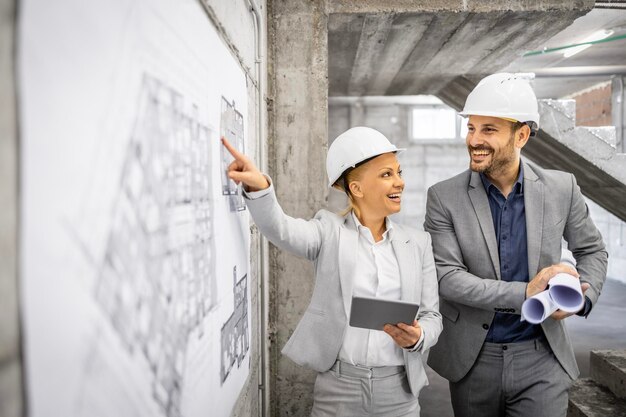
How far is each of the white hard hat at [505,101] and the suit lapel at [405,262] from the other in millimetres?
812

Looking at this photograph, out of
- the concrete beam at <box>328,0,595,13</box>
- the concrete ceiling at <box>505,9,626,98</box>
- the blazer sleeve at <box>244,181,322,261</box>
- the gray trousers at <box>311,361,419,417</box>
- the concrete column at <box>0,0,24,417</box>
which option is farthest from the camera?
the concrete ceiling at <box>505,9,626,98</box>

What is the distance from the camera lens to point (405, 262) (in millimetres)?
1920

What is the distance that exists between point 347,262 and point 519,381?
1097mm

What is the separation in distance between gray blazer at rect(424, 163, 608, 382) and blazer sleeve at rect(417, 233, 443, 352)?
192 millimetres

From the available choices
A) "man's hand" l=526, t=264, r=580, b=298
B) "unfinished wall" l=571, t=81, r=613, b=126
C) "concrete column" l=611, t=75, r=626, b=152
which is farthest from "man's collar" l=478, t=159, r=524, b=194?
"unfinished wall" l=571, t=81, r=613, b=126

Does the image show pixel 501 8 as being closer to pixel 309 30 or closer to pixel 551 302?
pixel 309 30

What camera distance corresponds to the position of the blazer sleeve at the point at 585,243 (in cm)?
227

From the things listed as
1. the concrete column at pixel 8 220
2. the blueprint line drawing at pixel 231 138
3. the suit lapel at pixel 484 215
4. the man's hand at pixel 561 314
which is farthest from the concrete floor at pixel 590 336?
the concrete column at pixel 8 220

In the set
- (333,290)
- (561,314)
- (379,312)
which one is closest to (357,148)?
(333,290)

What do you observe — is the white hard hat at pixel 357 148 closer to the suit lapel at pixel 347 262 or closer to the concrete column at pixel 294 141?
the suit lapel at pixel 347 262

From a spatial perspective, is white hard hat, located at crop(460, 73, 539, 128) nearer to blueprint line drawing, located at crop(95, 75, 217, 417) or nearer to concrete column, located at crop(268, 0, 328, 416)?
concrete column, located at crop(268, 0, 328, 416)

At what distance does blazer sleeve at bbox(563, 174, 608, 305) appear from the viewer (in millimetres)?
2268

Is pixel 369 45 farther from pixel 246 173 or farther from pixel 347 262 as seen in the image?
pixel 246 173

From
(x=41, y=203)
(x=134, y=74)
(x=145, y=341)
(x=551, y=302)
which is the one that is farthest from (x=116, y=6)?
(x=551, y=302)
